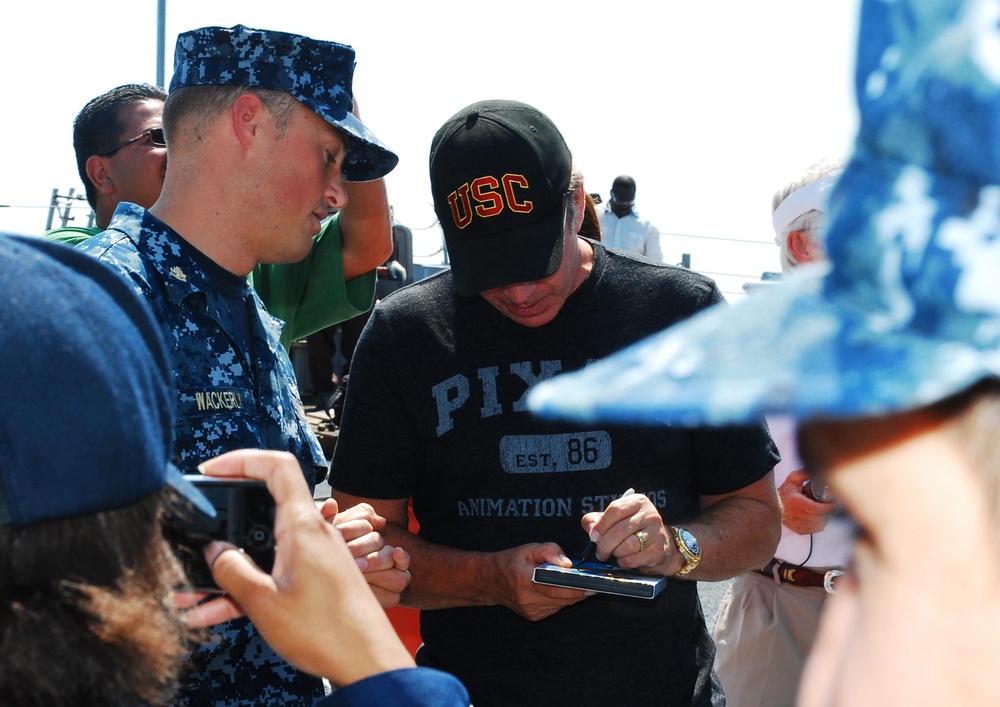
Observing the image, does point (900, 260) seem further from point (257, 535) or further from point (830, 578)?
point (830, 578)

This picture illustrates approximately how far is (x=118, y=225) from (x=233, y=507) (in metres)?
1.03

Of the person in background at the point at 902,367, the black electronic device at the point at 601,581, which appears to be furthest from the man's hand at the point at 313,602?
the black electronic device at the point at 601,581

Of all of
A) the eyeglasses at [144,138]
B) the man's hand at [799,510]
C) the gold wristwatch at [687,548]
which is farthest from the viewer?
the eyeglasses at [144,138]

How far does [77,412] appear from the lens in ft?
3.19

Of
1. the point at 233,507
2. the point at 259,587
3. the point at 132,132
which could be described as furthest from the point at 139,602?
the point at 132,132

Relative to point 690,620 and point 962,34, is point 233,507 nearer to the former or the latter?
point 962,34

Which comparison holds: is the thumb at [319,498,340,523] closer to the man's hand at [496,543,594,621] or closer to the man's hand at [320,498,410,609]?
the man's hand at [320,498,410,609]

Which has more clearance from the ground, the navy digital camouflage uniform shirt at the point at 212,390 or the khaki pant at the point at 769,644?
the navy digital camouflage uniform shirt at the point at 212,390

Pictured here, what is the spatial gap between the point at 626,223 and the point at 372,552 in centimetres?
1053

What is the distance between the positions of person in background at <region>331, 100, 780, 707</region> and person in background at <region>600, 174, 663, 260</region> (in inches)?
384

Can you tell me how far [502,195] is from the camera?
227 centimetres

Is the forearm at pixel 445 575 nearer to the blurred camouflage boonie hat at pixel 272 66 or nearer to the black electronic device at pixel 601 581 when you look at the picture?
the black electronic device at pixel 601 581

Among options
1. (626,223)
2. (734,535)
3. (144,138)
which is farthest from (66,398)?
(626,223)

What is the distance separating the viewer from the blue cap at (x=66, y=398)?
948mm
